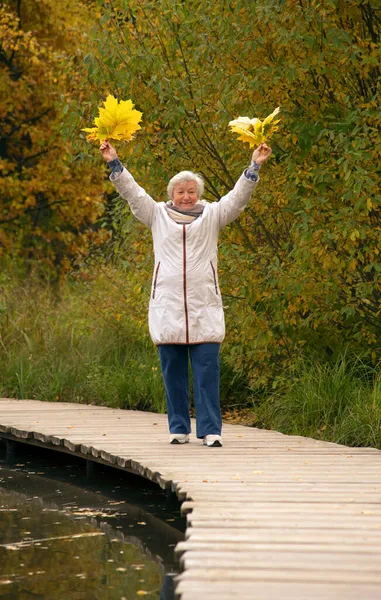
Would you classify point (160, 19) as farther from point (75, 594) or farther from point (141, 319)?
point (75, 594)

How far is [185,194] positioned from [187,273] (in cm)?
52

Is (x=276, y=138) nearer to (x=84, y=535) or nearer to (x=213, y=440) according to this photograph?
(x=213, y=440)

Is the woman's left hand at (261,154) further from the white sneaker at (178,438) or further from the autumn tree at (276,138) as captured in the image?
the white sneaker at (178,438)

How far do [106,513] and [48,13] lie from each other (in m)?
12.3

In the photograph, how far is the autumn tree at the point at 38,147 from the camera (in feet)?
56.3

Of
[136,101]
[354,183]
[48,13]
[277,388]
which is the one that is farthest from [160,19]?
[48,13]

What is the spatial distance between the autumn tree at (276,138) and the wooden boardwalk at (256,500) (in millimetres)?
1163

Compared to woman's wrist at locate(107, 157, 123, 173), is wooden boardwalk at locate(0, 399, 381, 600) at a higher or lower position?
lower

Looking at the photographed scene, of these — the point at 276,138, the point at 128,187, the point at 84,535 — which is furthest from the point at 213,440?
the point at 276,138

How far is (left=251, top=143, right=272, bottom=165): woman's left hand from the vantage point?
7.27m

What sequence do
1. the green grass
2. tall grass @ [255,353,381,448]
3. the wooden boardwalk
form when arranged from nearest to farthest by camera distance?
1. the wooden boardwalk
2. tall grass @ [255,353,381,448]
3. the green grass

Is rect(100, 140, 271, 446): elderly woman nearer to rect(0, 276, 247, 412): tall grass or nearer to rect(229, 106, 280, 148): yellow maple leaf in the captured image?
rect(229, 106, 280, 148): yellow maple leaf

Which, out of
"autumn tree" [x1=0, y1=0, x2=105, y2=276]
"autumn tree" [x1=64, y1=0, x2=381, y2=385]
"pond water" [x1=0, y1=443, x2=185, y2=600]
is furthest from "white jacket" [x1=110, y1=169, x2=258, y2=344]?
"autumn tree" [x1=0, y1=0, x2=105, y2=276]

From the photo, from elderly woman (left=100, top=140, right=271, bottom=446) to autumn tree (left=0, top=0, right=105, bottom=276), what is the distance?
941 cm
